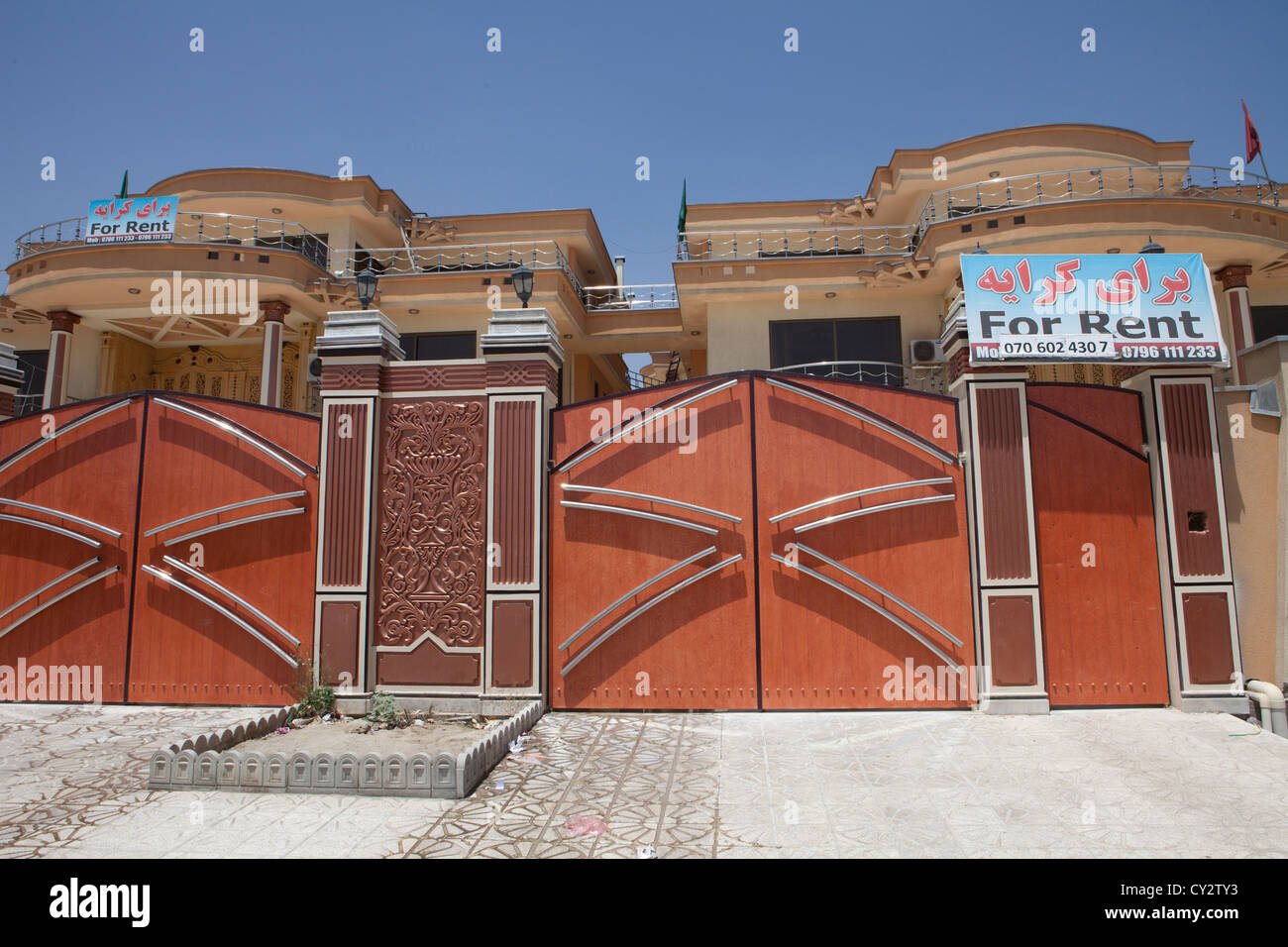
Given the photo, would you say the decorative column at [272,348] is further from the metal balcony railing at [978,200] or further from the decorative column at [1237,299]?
the decorative column at [1237,299]

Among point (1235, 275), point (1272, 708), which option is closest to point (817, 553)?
point (1272, 708)

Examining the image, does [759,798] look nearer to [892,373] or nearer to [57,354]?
[892,373]

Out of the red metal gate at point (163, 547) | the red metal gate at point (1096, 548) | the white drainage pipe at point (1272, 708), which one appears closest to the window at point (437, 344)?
the red metal gate at point (163, 547)

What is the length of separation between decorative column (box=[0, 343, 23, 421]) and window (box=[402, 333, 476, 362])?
899 centimetres

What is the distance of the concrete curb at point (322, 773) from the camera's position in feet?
18.4

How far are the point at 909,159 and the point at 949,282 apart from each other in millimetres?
3997

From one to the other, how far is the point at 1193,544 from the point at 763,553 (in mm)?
4425

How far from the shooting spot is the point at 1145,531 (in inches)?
315

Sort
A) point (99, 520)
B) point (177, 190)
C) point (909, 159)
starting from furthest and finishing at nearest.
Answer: point (177, 190), point (909, 159), point (99, 520)

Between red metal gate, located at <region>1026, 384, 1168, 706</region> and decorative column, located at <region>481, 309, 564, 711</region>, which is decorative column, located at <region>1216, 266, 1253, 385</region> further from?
decorative column, located at <region>481, 309, 564, 711</region>

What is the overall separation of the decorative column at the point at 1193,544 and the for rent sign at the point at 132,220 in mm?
19463

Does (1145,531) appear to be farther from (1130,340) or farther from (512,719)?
(512,719)

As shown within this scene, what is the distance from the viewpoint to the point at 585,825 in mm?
4988

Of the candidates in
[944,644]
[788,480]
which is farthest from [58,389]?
[944,644]
